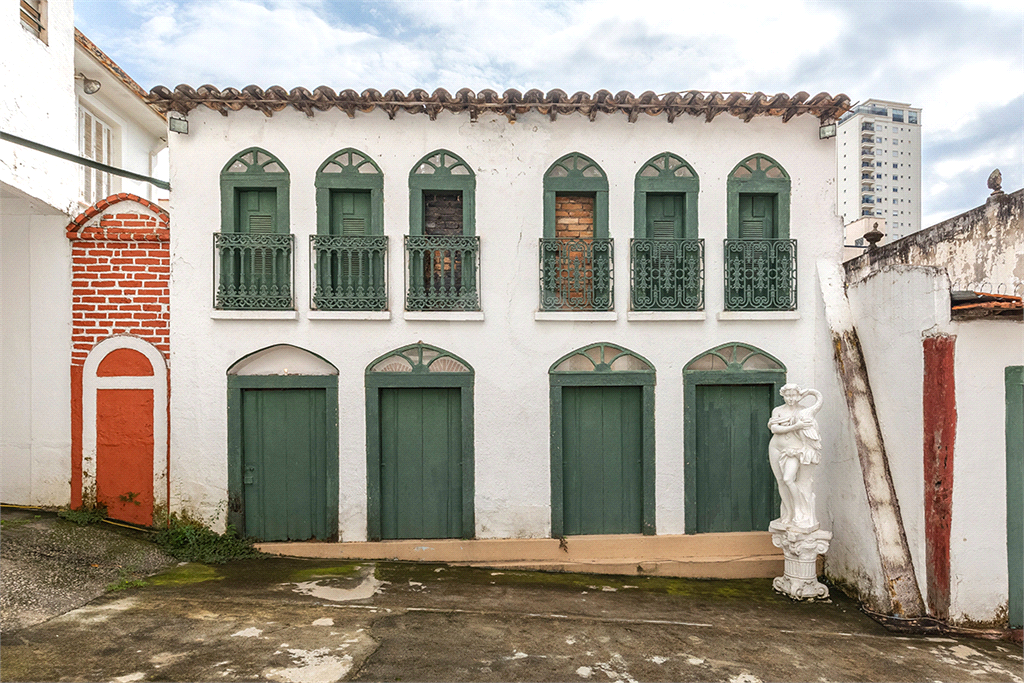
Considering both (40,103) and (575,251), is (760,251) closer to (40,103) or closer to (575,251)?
(575,251)

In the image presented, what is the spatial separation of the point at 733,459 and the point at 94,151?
460 inches

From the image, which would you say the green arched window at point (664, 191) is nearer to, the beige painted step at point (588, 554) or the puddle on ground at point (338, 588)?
the beige painted step at point (588, 554)

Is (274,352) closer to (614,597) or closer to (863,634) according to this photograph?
(614,597)

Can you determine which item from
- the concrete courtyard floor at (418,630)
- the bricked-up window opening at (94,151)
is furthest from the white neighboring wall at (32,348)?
the bricked-up window opening at (94,151)

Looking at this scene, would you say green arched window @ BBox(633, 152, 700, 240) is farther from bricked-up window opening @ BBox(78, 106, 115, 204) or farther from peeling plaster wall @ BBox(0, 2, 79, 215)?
bricked-up window opening @ BBox(78, 106, 115, 204)

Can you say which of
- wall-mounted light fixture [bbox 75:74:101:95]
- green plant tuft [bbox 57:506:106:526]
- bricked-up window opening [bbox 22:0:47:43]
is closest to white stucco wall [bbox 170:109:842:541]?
green plant tuft [bbox 57:506:106:526]

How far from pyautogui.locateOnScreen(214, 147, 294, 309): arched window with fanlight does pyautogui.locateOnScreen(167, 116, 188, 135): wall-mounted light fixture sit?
676mm

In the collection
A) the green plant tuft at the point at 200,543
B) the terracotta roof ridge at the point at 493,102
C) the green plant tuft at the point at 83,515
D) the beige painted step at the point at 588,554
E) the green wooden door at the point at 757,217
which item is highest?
the terracotta roof ridge at the point at 493,102

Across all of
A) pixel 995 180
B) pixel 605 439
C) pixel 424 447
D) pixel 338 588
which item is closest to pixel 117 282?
pixel 424 447

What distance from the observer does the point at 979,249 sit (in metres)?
8.09

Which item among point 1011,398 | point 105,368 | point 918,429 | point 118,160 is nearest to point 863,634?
point 918,429

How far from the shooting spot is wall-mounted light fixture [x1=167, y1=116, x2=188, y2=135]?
6.93 meters

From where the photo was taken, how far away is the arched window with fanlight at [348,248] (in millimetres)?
7039

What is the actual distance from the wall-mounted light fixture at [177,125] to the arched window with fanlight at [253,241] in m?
0.68
